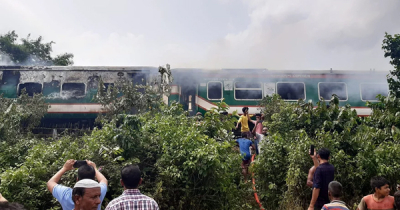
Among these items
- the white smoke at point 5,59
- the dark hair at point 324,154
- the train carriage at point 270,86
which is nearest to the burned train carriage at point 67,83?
the train carriage at point 270,86

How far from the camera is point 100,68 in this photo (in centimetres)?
1224

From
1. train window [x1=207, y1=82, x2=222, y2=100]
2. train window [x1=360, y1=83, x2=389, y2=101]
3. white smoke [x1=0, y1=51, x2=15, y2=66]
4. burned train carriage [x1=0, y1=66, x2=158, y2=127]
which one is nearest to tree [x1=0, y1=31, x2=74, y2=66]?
white smoke [x1=0, y1=51, x2=15, y2=66]

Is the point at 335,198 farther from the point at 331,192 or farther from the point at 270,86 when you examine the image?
the point at 270,86

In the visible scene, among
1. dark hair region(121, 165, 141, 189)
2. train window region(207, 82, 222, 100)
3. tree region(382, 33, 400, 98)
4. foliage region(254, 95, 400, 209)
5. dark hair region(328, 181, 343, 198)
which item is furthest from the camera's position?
train window region(207, 82, 222, 100)

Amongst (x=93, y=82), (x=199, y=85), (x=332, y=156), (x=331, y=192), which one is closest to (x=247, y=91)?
(x=199, y=85)

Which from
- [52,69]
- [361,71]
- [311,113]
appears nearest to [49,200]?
[311,113]

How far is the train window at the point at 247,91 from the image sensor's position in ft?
40.3

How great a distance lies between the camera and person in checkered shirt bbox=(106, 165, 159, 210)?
2.53 metres

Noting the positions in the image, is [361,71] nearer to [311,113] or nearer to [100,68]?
[311,113]

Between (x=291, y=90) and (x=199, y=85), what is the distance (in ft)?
12.3

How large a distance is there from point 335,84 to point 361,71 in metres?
1.19

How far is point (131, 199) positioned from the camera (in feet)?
8.46

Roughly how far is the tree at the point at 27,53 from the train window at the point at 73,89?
46.2ft

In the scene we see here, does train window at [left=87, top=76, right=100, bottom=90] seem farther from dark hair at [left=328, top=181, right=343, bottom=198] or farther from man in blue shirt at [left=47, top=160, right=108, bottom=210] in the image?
dark hair at [left=328, top=181, right=343, bottom=198]
